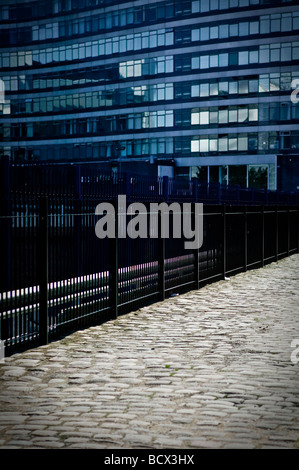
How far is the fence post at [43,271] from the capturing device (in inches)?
344

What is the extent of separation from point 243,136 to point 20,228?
6429cm

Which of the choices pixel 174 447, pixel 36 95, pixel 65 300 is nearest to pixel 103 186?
pixel 65 300

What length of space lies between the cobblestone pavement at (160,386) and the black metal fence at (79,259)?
15.2 inches

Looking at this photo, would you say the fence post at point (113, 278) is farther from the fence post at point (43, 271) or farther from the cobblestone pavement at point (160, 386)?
the fence post at point (43, 271)

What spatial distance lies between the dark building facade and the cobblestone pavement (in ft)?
194

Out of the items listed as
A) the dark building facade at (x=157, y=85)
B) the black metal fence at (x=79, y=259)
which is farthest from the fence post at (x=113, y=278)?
the dark building facade at (x=157, y=85)

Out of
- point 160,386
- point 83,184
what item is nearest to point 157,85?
point 83,184

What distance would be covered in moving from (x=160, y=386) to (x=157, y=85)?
234 feet

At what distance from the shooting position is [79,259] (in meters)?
10.0

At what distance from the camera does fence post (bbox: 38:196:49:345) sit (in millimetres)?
8750

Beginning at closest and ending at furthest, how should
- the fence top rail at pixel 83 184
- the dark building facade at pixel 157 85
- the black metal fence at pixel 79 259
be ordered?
the black metal fence at pixel 79 259 < the fence top rail at pixel 83 184 < the dark building facade at pixel 157 85

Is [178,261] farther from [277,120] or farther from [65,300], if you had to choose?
[277,120]
